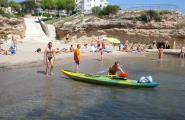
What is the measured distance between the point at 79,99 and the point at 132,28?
109ft

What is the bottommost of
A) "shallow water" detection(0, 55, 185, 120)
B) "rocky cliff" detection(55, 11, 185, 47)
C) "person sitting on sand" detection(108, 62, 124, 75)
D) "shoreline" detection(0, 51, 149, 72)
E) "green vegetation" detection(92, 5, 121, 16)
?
"shallow water" detection(0, 55, 185, 120)

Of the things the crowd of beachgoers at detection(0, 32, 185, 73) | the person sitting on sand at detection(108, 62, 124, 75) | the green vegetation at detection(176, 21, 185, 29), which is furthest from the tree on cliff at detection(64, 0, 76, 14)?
the person sitting on sand at detection(108, 62, 124, 75)

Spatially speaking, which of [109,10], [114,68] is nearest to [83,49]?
[109,10]

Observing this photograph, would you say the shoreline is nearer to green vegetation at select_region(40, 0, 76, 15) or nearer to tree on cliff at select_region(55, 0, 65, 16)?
green vegetation at select_region(40, 0, 76, 15)

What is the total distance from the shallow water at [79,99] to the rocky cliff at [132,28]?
2347 cm

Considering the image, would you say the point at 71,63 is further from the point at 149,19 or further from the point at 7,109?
the point at 149,19

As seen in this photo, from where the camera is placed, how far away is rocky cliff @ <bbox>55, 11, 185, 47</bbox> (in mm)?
48500

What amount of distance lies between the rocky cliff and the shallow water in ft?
77.0

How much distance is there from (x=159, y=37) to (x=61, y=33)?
13.6 m

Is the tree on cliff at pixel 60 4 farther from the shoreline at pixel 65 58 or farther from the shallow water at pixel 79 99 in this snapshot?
the shallow water at pixel 79 99

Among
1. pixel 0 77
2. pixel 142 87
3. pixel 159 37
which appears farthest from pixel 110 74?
pixel 159 37

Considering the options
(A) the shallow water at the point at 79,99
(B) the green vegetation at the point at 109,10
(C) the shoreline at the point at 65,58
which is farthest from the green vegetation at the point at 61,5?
(A) the shallow water at the point at 79,99

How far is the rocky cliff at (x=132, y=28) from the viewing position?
48.5 m

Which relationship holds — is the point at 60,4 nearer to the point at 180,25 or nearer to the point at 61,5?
the point at 61,5
